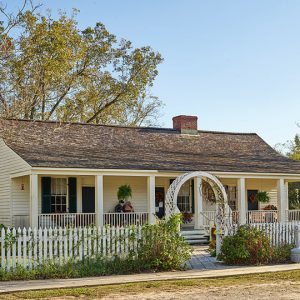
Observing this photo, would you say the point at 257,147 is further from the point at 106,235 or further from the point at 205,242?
the point at 106,235

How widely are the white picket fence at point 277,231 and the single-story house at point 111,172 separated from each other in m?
3.50

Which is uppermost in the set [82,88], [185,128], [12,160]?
[82,88]

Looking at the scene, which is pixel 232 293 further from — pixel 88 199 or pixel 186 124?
pixel 186 124

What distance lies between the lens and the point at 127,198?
82.5ft

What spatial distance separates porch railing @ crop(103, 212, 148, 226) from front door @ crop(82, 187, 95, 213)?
732mm

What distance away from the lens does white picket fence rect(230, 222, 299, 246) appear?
1695 centimetres

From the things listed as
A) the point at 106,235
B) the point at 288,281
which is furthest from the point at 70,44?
the point at 288,281

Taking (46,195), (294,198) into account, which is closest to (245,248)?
(46,195)

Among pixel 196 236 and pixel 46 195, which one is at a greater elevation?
pixel 46 195

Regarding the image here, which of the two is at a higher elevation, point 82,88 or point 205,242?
point 82,88

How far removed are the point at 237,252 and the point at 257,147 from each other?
15959mm

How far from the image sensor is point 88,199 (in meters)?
24.5

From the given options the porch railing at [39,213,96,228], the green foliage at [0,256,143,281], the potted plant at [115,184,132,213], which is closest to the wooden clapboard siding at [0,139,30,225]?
the porch railing at [39,213,96,228]

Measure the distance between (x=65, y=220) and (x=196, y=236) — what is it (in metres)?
5.37
